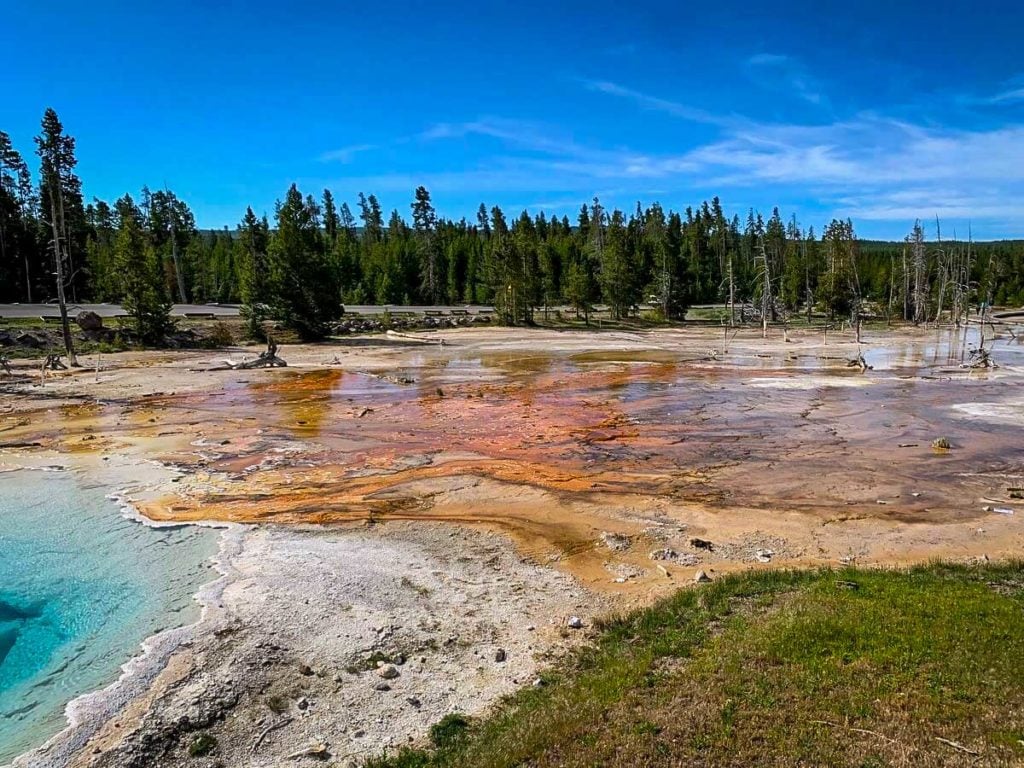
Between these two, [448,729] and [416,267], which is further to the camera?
[416,267]

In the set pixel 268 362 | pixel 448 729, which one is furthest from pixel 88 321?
pixel 448 729

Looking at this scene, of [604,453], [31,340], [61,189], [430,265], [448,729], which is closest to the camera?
[448,729]

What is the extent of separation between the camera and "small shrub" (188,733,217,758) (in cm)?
656

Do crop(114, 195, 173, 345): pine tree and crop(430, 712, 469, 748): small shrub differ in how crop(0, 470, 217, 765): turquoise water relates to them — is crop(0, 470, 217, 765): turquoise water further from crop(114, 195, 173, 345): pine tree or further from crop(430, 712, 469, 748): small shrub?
crop(114, 195, 173, 345): pine tree

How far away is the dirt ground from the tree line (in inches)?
872

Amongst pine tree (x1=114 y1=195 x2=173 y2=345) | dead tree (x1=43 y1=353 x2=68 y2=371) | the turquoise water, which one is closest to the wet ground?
the turquoise water

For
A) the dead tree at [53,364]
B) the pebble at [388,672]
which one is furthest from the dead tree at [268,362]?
the pebble at [388,672]

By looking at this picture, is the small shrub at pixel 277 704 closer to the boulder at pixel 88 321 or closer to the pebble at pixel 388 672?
the pebble at pixel 388 672

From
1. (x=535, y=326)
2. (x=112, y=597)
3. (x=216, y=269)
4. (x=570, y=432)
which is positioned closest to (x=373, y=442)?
(x=570, y=432)

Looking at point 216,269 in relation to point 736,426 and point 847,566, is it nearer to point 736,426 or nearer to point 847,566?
point 736,426

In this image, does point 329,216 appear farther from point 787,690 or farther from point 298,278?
point 787,690

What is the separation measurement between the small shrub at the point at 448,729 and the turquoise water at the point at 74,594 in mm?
4215

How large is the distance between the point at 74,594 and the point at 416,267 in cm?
9028

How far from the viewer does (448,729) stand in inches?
268
